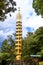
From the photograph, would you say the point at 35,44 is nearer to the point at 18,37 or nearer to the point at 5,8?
the point at 18,37

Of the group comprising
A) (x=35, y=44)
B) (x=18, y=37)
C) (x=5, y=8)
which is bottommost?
(x=35, y=44)

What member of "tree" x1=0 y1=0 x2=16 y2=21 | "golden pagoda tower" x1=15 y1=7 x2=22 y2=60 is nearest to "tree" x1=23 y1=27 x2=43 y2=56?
"golden pagoda tower" x1=15 y1=7 x2=22 y2=60

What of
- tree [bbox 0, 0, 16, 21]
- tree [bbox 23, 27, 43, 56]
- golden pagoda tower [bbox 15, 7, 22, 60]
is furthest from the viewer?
golden pagoda tower [bbox 15, 7, 22, 60]

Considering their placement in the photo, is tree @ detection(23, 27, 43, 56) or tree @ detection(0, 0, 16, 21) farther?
tree @ detection(23, 27, 43, 56)

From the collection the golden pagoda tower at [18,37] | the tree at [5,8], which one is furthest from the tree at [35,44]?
the tree at [5,8]

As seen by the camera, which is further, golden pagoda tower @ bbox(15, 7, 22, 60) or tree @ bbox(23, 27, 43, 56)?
golden pagoda tower @ bbox(15, 7, 22, 60)

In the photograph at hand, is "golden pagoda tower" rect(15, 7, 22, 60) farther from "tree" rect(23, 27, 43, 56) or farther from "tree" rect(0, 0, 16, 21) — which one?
"tree" rect(0, 0, 16, 21)

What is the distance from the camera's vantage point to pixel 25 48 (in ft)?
144

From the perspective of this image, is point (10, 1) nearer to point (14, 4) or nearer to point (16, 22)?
point (14, 4)

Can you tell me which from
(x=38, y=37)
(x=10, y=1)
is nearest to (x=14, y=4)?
(x=10, y=1)

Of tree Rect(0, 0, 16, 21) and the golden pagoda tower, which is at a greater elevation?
tree Rect(0, 0, 16, 21)

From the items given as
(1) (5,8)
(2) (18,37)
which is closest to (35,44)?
(2) (18,37)

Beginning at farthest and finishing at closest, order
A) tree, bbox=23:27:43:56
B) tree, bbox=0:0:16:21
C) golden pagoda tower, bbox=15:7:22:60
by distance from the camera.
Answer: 1. golden pagoda tower, bbox=15:7:22:60
2. tree, bbox=23:27:43:56
3. tree, bbox=0:0:16:21

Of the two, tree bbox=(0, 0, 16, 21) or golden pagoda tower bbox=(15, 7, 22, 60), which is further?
golden pagoda tower bbox=(15, 7, 22, 60)
